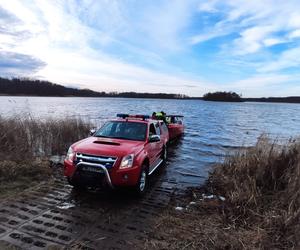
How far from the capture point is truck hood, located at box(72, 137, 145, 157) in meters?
6.56

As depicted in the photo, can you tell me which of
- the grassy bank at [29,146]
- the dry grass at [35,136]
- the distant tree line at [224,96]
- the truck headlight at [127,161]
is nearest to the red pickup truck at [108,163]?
the truck headlight at [127,161]

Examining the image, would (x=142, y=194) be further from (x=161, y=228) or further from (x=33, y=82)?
(x=33, y=82)

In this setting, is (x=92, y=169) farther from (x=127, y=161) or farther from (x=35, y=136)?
(x=35, y=136)

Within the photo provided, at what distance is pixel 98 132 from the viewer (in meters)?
8.48

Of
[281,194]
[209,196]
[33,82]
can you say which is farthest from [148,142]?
[33,82]

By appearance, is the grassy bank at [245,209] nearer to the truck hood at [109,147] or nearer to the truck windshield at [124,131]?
the truck hood at [109,147]

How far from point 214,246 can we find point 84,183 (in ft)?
10.1

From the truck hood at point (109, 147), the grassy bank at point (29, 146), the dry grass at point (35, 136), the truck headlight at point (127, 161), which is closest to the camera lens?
the truck headlight at point (127, 161)

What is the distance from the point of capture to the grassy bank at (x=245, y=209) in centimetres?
473

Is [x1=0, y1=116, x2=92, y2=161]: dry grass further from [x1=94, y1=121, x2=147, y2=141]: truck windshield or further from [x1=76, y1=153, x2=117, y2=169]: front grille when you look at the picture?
[x1=76, y1=153, x2=117, y2=169]: front grille

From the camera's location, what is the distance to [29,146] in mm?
11023

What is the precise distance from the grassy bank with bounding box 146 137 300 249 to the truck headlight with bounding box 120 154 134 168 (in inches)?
51.5

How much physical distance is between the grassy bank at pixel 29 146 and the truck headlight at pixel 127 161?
260cm

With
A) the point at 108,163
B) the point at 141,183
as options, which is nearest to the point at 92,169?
the point at 108,163
